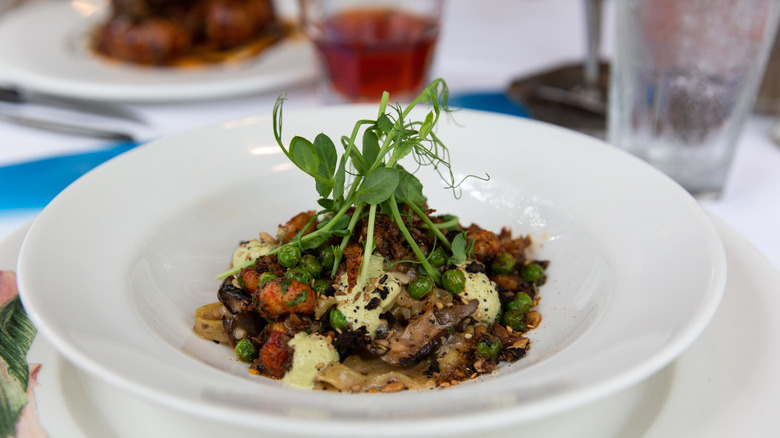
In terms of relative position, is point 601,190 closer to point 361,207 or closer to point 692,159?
point 361,207

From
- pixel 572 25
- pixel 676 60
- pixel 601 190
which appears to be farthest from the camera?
pixel 572 25

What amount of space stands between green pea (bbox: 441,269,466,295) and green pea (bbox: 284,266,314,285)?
0.34 m

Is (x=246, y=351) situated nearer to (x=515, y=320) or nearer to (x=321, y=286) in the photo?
(x=321, y=286)

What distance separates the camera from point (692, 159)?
2713 mm

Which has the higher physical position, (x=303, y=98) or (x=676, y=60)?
(x=676, y=60)

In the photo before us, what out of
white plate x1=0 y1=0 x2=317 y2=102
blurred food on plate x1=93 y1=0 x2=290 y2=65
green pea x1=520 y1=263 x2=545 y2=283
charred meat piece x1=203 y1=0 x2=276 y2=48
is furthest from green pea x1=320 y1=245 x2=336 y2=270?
charred meat piece x1=203 y1=0 x2=276 y2=48

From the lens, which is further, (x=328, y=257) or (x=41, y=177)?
(x=41, y=177)

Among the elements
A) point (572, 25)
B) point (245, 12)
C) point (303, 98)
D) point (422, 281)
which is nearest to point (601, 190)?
point (422, 281)

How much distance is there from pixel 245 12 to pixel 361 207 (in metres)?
2.49

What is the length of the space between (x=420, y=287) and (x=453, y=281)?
89 millimetres

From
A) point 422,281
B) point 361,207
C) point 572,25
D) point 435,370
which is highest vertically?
point 361,207

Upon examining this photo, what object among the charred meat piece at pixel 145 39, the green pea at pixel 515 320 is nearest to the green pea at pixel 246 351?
the green pea at pixel 515 320

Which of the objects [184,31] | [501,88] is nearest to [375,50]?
[501,88]

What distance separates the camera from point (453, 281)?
5.82 ft
